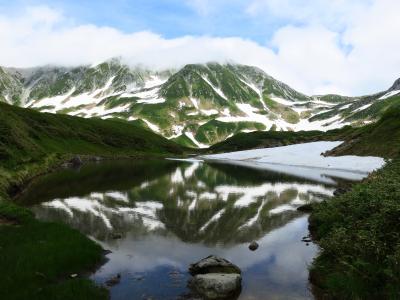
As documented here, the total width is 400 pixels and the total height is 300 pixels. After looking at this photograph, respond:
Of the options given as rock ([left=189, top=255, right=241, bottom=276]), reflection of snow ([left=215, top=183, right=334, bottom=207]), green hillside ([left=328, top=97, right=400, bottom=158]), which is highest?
green hillside ([left=328, top=97, right=400, bottom=158])

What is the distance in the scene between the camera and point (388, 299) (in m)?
17.5

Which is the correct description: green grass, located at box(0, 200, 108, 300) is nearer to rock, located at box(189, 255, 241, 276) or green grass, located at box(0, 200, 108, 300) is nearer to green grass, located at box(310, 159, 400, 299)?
rock, located at box(189, 255, 241, 276)

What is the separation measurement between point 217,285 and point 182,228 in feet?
57.8

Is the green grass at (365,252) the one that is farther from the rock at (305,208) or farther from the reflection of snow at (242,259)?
the rock at (305,208)

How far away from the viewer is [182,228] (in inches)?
1580

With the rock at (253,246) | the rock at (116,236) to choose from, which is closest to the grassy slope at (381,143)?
the rock at (253,246)

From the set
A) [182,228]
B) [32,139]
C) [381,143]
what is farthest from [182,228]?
[381,143]

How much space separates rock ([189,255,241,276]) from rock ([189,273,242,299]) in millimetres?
1857

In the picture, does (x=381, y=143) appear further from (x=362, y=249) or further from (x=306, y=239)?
(x=362, y=249)

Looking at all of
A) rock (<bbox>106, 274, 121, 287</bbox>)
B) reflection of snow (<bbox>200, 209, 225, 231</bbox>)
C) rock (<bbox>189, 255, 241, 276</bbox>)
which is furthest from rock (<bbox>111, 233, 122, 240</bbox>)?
rock (<bbox>189, 255, 241, 276</bbox>)

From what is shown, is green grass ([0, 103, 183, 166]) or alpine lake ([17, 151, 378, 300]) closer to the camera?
alpine lake ([17, 151, 378, 300])

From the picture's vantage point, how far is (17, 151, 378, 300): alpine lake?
25.0m

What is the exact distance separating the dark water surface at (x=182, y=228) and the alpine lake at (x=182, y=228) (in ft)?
0.22

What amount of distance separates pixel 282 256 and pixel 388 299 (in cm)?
1364
